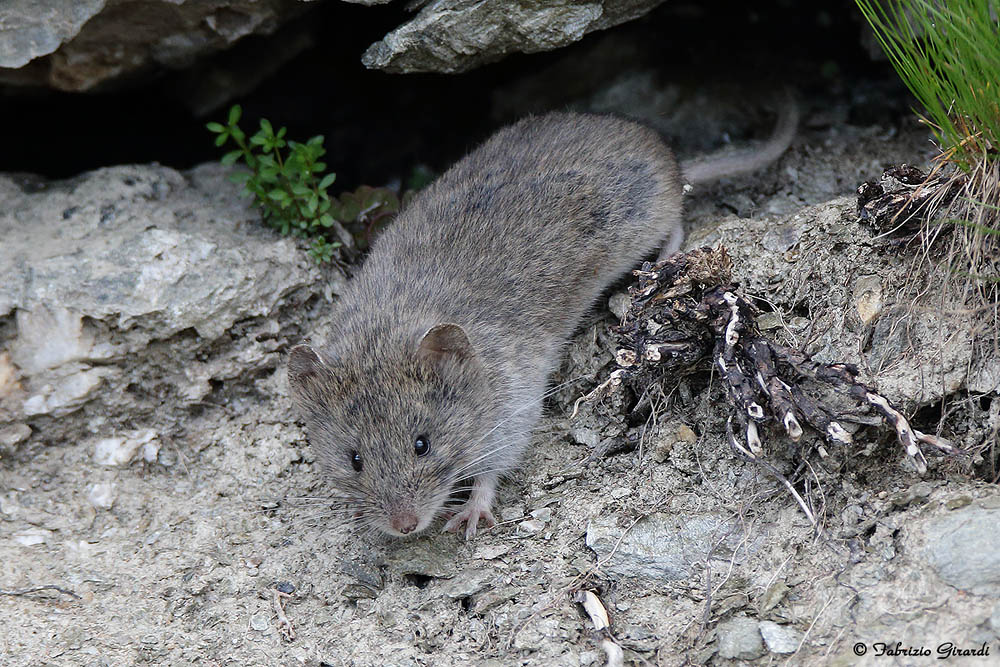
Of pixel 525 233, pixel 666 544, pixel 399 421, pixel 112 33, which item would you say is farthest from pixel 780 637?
pixel 112 33

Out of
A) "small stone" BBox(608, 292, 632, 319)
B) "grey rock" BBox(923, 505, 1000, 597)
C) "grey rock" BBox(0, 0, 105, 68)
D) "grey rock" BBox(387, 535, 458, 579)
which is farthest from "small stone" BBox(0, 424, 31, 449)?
"grey rock" BBox(923, 505, 1000, 597)

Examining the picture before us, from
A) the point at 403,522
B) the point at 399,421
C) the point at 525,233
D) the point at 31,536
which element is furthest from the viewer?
the point at 525,233

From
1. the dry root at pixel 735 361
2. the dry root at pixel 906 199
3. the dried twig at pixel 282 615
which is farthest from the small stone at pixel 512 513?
the dry root at pixel 906 199

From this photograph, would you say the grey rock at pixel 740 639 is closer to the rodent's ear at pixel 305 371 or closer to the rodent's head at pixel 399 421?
the rodent's head at pixel 399 421

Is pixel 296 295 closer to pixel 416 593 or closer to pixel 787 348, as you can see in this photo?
pixel 416 593

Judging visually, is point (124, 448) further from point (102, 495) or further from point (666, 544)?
point (666, 544)
